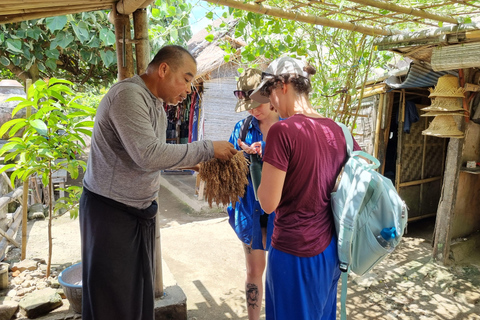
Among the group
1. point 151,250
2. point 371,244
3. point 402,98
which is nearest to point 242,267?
point 151,250

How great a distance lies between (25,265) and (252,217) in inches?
106

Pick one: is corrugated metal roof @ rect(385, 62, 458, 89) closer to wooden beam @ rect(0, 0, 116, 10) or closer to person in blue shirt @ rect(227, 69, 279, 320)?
person in blue shirt @ rect(227, 69, 279, 320)

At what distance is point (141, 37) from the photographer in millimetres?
2604

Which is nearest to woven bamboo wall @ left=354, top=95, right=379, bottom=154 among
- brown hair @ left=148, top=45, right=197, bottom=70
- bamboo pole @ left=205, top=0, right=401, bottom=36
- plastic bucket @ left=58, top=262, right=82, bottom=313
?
bamboo pole @ left=205, top=0, right=401, bottom=36

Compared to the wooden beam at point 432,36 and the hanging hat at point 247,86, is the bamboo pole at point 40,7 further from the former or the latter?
the wooden beam at point 432,36

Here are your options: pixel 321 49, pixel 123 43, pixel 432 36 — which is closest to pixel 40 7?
pixel 123 43

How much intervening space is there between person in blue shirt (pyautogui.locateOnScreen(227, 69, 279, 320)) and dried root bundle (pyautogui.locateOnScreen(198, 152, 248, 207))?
287mm

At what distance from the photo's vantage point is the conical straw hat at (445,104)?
4066mm

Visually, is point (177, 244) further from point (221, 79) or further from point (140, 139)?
point (221, 79)

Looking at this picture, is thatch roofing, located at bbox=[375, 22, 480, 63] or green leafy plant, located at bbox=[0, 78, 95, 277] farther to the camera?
thatch roofing, located at bbox=[375, 22, 480, 63]

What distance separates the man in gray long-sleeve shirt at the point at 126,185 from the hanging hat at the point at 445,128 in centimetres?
330

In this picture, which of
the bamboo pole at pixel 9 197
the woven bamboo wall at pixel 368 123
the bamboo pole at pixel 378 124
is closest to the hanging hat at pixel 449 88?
the bamboo pole at pixel 378 124

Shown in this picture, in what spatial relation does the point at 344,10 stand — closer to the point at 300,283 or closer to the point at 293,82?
the point at 293,82

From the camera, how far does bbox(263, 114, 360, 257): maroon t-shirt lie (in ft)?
5.35
